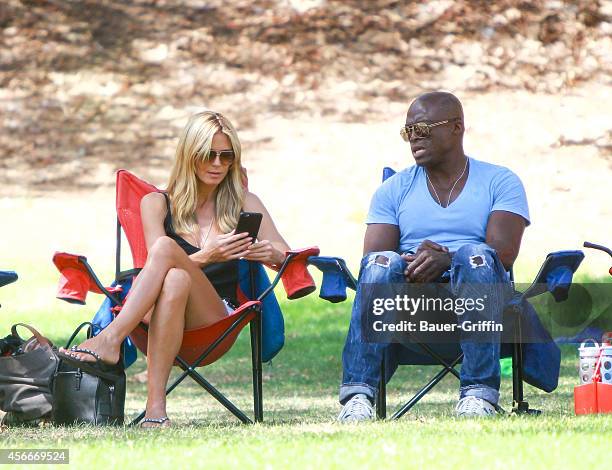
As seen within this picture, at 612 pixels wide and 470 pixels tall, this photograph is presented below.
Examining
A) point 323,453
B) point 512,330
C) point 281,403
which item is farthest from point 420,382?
point 323,453

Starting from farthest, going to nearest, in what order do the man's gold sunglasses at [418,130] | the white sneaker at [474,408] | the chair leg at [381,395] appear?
the man's gold sunglasses at [418,130], the chair leg at [381,395], the white sneaker at [474,408]

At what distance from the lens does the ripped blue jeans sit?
3.93m

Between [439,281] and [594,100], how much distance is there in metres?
7.89

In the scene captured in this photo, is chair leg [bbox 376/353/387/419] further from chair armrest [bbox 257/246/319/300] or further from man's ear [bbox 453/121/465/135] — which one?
man's ear [bbox 453/121/465/135]

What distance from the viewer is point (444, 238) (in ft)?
14.0

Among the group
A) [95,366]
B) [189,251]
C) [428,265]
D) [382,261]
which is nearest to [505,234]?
[428,265]

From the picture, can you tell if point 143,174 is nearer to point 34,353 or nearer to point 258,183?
point 258,183

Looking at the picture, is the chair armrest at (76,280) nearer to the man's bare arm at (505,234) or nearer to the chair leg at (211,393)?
the chair leg at (211,393)

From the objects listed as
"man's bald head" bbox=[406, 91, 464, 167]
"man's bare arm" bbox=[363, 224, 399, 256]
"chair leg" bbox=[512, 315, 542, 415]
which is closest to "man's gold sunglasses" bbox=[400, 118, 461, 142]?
"man's bald head" bbox=[406, 91, 464, 167]

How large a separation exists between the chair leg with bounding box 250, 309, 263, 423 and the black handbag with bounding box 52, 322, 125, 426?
420 mm

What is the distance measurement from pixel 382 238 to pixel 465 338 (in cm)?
55

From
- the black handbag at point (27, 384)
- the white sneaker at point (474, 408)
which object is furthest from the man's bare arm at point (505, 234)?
the black handbag at point (27, 384)

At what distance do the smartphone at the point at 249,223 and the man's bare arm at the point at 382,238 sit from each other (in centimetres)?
35

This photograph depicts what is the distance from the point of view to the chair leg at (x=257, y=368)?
163 inches
